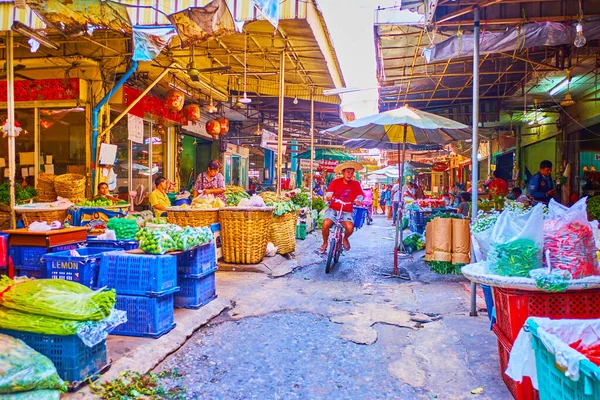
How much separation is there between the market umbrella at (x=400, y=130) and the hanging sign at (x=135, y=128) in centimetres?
557

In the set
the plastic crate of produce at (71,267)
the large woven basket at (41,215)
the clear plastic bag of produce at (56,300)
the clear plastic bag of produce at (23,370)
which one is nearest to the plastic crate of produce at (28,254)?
the plastic crate of produce at (71,267)

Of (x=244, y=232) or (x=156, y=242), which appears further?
(x=244, y=232)

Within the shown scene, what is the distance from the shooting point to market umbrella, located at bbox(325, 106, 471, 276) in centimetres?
788

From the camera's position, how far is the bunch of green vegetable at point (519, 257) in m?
3.12

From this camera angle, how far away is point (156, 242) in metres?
4.63

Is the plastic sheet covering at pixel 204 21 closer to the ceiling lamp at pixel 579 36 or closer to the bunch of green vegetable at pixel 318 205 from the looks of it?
the ceiling lamp at pixel 579 36

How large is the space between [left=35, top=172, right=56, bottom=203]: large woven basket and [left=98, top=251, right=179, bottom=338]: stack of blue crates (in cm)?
581

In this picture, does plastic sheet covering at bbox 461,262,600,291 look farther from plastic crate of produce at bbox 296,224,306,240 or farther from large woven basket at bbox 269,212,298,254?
plastic crate of produce at bbox 296,224,306,240

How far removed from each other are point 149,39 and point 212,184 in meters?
4.25

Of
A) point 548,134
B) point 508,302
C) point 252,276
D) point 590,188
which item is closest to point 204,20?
point 252,276

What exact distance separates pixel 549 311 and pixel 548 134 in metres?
13.5

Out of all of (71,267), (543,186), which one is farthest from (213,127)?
(71,267)

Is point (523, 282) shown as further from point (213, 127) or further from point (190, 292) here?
point (213, 127)

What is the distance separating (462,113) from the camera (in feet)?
50.9
